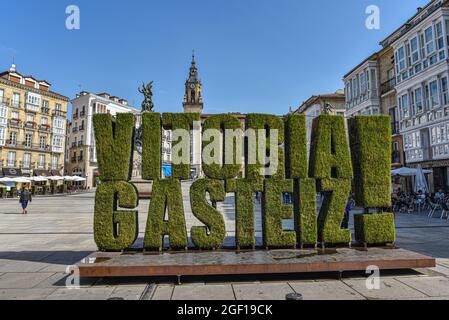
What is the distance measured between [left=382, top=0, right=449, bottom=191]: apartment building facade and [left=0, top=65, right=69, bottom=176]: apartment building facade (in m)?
54.2

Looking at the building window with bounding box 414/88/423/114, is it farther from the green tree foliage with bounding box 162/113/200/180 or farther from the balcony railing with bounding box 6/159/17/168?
the balcony railing with bounding box 6/159/17/168

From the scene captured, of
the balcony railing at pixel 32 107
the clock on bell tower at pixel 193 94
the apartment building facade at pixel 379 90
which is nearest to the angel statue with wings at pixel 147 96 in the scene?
the apartment building facade at pixel 379 90

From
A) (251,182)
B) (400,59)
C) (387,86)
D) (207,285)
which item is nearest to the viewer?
(207,285)

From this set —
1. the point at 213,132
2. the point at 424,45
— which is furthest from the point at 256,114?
the point at 424,45

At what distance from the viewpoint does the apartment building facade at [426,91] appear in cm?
2294

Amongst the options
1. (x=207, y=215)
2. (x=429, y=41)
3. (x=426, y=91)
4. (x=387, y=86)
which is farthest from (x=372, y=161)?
(x=387, y=86)

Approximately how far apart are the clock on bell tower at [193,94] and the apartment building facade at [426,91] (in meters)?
71.3

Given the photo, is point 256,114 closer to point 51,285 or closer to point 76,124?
point 51,285

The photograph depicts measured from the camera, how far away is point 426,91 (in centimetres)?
2506

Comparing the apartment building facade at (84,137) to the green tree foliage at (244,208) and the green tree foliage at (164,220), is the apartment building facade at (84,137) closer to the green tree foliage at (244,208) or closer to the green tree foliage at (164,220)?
the green tree foliage at (164,220)

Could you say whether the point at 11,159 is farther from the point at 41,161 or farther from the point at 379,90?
the point at 379,90

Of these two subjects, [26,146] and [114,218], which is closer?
[114,218]

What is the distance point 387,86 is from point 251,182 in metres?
29.2

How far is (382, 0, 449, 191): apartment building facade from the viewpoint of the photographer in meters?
22.9
